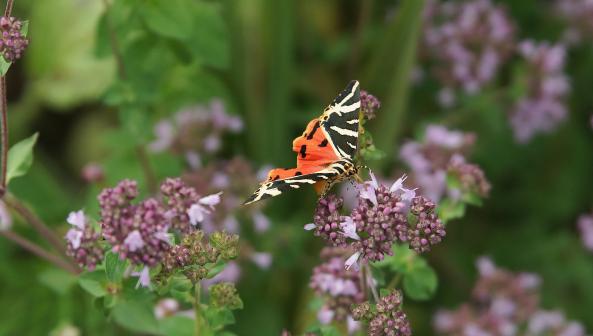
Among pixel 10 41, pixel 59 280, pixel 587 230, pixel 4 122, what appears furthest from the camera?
pixel 587 230

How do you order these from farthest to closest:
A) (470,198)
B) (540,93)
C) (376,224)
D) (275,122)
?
(275,122)
(540,93)
(470,198)
(376,224)

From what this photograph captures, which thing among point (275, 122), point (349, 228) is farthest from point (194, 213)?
point (275, 122)

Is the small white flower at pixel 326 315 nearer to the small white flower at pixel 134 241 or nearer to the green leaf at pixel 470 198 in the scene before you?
the green leaf at pixel 470 198

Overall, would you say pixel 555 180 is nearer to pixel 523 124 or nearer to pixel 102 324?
pixel 523 124

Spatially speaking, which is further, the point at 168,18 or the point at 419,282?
the point at 168,18

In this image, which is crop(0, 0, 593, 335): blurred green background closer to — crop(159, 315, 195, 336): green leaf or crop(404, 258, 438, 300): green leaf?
crop(159, 315, 195, 336): green leaf

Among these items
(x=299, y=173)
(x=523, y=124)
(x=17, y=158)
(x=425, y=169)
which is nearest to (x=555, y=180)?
(x=523, y=124)

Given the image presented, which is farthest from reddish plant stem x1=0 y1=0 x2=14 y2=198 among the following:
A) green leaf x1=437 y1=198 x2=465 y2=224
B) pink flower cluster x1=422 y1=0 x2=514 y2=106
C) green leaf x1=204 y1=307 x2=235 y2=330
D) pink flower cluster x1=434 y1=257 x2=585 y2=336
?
pink flower cluster x1=422 y1=0 x2=514 y2=106

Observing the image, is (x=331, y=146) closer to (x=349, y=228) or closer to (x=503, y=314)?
(x=349, y=228)
